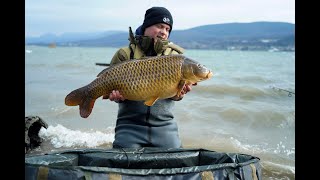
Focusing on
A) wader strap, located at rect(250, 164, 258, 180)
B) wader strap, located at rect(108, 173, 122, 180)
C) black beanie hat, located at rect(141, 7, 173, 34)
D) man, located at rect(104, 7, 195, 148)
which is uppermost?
black beanie hat, located at rect(141, 7, 173, 34)

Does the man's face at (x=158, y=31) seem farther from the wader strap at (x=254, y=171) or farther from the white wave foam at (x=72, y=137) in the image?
the white wave foam at (x=72, y=137)

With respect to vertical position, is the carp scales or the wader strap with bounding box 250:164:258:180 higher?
Answer: the carp scales

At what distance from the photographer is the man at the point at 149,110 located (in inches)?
157

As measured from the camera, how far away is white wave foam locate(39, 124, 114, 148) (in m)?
6.66

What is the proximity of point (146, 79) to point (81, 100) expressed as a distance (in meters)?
0.60

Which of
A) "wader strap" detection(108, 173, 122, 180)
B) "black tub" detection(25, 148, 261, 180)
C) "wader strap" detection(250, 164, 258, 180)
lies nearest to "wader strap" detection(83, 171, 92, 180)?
"black tub" detection(25, 148, 261, 180)

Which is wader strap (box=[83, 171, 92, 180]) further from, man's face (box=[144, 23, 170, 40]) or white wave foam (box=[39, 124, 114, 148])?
white wave foam (box=[39, 124, 114, 148])

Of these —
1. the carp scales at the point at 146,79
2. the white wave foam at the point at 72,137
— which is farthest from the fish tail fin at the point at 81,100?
the white wave foam at the point at 72,137

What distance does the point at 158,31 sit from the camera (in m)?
4.07

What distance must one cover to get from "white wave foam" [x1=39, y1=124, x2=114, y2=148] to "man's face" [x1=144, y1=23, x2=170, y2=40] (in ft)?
10.2

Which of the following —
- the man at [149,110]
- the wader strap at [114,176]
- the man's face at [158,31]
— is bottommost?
the wader strap at [114,176]

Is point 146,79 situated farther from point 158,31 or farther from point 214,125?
point 214,125

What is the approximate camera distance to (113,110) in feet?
32.5

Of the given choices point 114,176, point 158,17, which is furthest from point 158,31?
point 114,176
